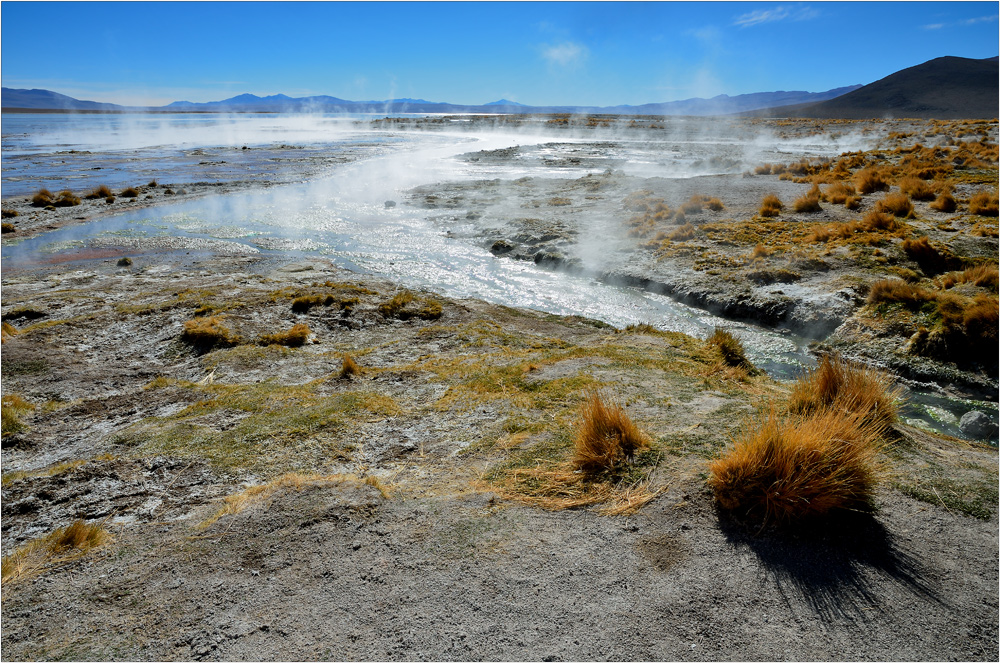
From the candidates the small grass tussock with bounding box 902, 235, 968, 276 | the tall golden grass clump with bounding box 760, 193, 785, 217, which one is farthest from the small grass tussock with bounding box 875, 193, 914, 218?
the small grass tussock with bounding box 902, 235, 968, 276

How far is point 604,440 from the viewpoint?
436 centimetres

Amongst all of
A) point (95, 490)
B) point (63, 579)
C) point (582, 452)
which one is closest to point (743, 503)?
point (582, 452)

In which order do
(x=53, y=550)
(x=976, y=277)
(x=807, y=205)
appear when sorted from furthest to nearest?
(x=807, y=205), (x=976, y=277), (x=53, y=550)

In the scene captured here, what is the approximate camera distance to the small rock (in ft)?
22.9

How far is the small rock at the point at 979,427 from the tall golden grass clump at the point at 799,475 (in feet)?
16.7

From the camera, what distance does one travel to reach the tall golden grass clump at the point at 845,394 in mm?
4691

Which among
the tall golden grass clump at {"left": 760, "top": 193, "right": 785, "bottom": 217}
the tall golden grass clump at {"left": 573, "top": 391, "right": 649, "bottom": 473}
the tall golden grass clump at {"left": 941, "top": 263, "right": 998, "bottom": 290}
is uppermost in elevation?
the tall golden grass clump at {"left": 760, "top": 193, "right": 785, "bottom": 217}

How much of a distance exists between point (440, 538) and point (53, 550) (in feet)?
8.76

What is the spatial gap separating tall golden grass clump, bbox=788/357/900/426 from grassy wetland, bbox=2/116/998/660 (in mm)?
34

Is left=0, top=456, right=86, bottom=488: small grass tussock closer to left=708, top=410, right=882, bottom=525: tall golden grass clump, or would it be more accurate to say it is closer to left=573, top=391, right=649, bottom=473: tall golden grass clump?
left=573, top=391, right=649, bottom=473: tall golden grass clump

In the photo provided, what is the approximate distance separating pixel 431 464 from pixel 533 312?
7.93m

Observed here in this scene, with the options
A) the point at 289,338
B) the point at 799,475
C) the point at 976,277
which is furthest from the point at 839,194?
the point at 799,475

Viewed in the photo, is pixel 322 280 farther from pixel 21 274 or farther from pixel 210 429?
pixel 210 429

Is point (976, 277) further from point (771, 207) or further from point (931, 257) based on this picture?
point (771, 207)
